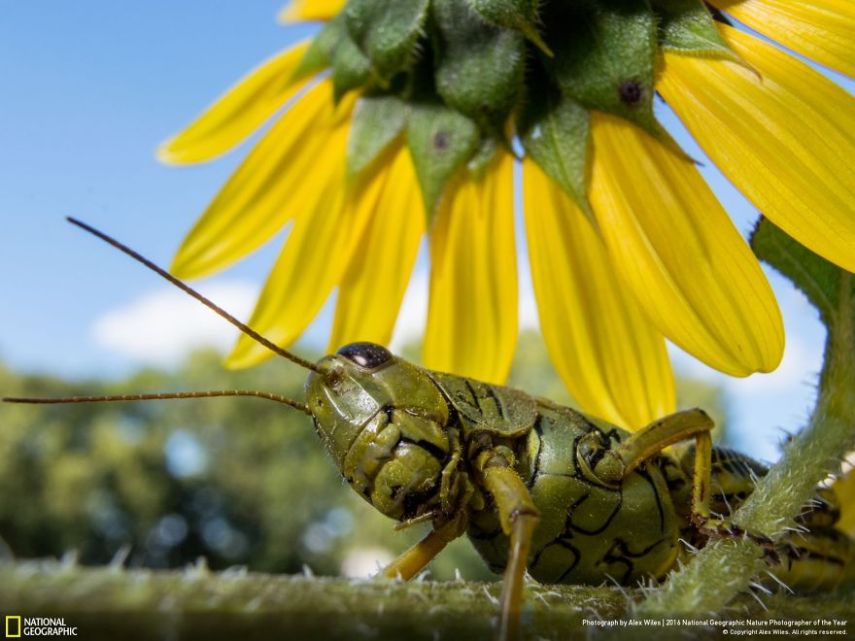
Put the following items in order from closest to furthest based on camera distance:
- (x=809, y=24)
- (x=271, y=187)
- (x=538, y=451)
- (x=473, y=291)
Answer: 1. (x=538, y=451)
2. (x=809, y=24)
3. (x=473, y=291)
4. (x=271, y=187)

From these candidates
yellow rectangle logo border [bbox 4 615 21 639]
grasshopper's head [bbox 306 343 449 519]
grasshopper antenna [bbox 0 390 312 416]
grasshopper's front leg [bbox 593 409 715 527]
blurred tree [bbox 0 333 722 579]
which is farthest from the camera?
blurred tree [bbox 0 333 722 579]

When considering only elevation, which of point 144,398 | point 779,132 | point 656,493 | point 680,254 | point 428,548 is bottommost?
point 428,548

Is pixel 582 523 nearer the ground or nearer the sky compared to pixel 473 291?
nearer the ground

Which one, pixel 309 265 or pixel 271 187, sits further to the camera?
pixel 271 187

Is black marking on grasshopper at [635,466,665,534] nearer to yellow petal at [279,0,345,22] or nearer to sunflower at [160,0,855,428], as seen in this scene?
sunflower at [160,0,855,428]

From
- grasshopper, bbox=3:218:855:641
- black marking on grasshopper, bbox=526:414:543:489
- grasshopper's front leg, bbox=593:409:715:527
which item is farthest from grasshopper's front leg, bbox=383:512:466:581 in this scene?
grasshopper's front leg, bbox=593:409:715:527

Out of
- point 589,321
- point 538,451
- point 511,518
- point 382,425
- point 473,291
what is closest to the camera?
point 511,518

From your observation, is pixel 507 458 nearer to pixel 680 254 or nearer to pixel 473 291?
pixel 680 254

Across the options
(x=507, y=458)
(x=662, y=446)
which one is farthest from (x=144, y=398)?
(x=662, y=446)
